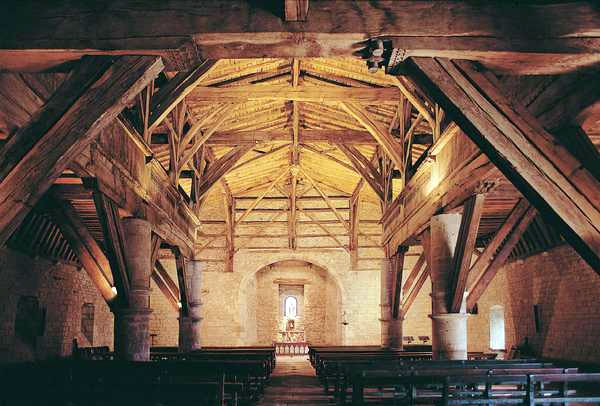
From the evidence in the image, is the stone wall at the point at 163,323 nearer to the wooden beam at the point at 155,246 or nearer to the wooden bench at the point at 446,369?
the wooden beam at the point at 155,246

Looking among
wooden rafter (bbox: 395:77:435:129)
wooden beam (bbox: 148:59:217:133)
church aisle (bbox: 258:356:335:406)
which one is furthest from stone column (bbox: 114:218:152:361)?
wooden rafter (bbox: 395:77:435:129)

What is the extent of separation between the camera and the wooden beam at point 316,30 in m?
4.00

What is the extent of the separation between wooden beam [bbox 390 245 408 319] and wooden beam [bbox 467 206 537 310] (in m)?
2.39

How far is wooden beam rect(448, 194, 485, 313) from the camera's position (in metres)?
6.95

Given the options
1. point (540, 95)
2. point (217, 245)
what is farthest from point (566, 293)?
point (217, 245)

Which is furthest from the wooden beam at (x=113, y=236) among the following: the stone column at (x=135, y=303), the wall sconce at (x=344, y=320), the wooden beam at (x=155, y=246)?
the wall sconce at (x=344, y=320)

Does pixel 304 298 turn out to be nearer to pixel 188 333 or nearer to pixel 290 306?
pixel 290 306

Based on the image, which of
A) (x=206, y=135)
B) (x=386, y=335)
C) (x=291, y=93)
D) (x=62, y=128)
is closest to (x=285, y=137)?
(x=206, y=135)

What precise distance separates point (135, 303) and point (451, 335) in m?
4.35

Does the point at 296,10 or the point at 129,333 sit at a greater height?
the point at 296,10

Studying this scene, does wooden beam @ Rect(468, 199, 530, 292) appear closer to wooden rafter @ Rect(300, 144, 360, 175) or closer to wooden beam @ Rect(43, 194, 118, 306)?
wooden beam @ Rect(43, 194, 118, 306)

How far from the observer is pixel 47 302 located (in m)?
12.2

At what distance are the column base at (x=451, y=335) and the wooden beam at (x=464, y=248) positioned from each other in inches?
5.2

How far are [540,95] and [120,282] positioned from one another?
17.3 feet
